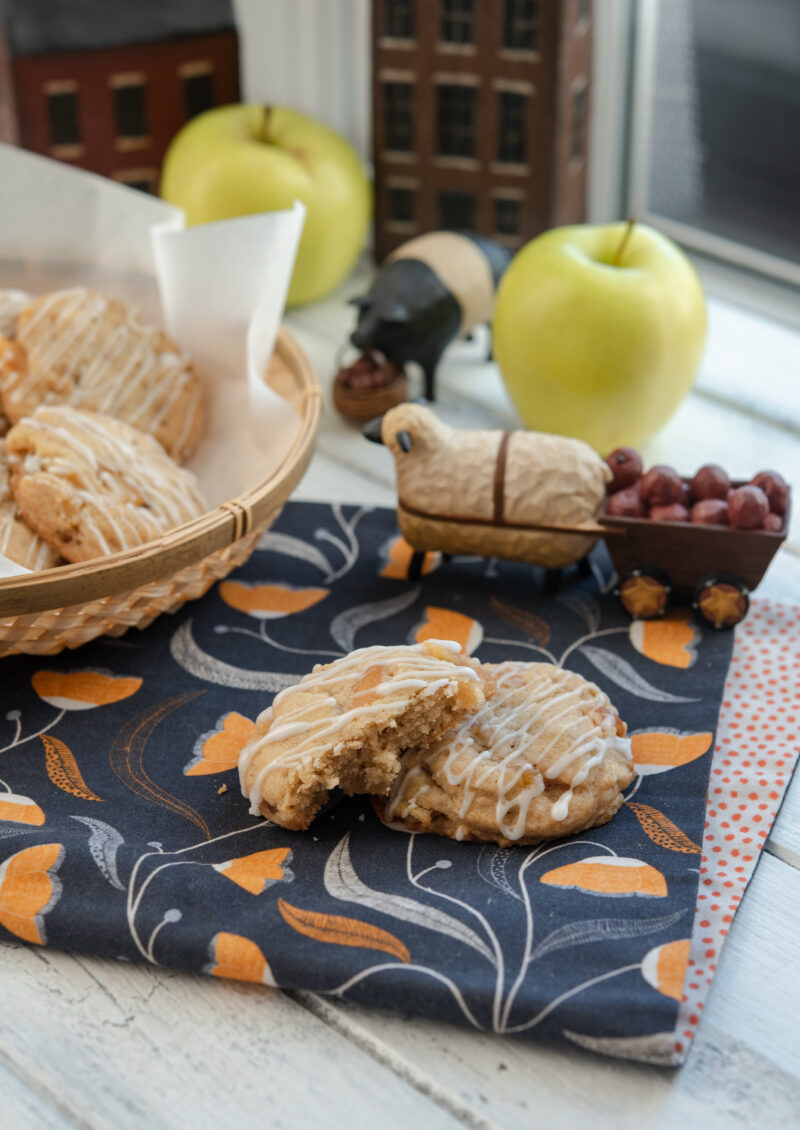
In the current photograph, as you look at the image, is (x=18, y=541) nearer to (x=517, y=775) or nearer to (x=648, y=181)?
(x=517, y=775)

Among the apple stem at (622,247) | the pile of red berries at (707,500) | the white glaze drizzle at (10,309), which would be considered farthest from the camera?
the apple stem at (622,247)

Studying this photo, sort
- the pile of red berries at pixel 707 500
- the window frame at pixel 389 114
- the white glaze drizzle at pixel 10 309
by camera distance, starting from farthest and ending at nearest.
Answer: the window frame at pixel 389 114 < the white glaze drizzle at pixel 10 309 < the pile of red berries at pixel 707 500

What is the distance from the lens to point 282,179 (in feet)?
4.83

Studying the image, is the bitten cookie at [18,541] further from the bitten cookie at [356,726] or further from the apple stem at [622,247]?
the apple stem at [622,247]

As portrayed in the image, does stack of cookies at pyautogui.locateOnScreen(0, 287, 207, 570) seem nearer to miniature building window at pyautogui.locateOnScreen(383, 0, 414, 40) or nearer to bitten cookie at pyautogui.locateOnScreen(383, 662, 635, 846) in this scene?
bitten cookie at pyautogui.locateOnScreen(383, 662, 635, 846)

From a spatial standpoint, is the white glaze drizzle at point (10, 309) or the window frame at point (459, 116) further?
the window frame at point (459, 116)

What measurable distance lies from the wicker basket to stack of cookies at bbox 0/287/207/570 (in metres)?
0.04

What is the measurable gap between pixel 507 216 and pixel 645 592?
701 mm

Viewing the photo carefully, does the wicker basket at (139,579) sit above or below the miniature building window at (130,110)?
below

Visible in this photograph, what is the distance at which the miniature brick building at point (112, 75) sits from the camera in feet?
5.07

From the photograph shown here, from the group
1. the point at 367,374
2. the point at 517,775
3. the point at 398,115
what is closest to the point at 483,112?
the point at 398,115

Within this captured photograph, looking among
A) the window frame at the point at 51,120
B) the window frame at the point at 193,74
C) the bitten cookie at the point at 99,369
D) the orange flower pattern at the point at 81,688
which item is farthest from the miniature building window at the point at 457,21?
the orange flower pattern at the point at 81,688

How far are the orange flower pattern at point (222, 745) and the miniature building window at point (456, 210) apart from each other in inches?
34.4

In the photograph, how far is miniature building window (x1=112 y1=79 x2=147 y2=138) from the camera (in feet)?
5.29
